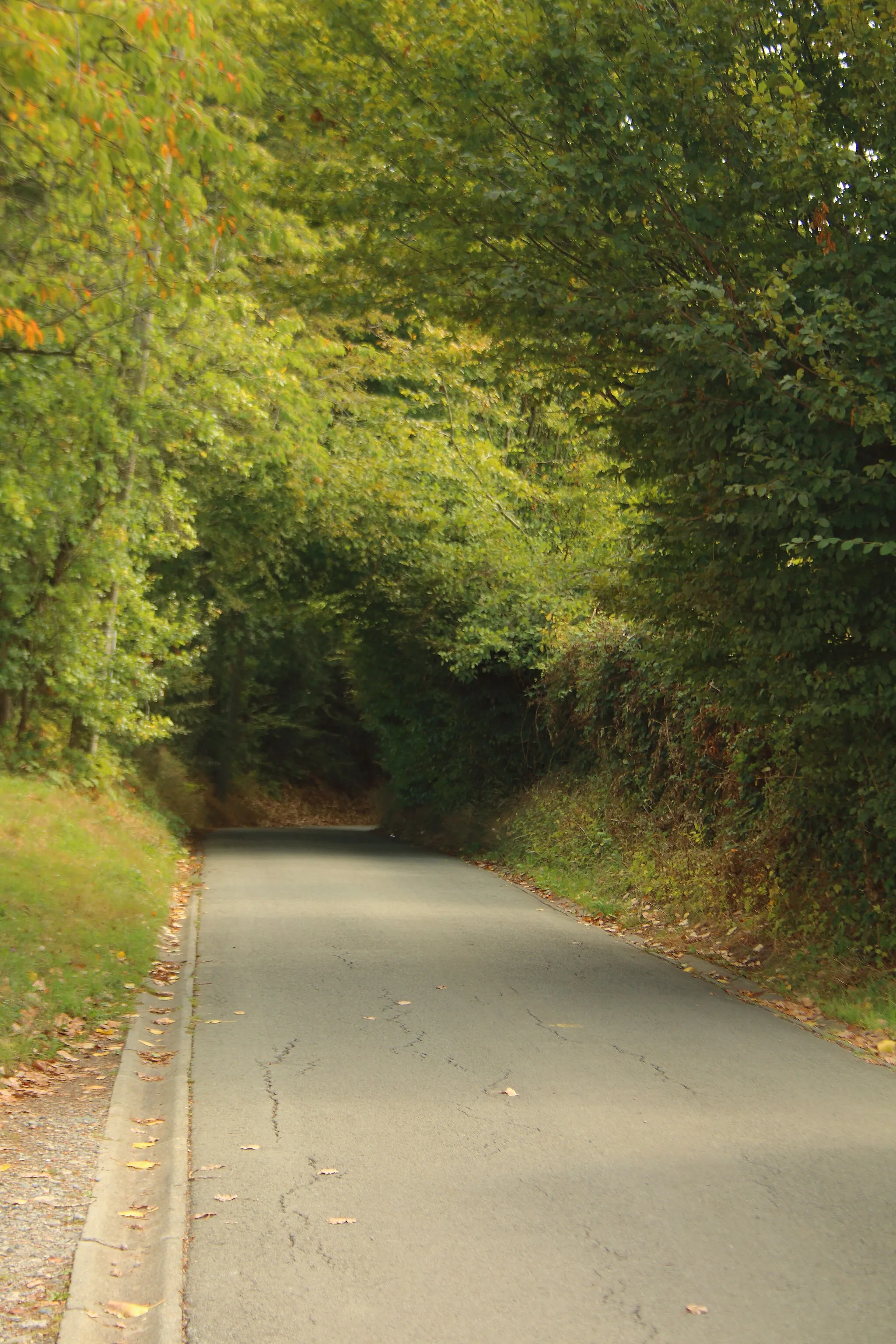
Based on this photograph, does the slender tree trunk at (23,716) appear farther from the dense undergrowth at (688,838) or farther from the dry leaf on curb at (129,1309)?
the dry leaf on curb at (129,1309)

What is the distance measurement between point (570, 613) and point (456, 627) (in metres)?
4.06

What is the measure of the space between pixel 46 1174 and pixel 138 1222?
692 mm

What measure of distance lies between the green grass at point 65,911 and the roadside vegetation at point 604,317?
2548 mm

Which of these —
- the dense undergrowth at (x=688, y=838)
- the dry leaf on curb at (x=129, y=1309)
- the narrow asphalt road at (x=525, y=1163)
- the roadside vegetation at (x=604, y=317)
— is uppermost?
the roadside vegetation at (x=604, y=317)

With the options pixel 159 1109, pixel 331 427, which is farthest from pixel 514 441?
pixel 159 1109

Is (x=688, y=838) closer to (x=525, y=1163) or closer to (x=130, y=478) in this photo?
(x=525, y=1163)

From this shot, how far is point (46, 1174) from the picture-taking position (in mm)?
5742

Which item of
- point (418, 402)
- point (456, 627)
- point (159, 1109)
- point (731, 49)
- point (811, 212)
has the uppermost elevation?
point (418, 402)

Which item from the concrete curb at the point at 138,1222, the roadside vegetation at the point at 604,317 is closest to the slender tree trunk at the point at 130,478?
the roadside vegetation at the point at 604,317

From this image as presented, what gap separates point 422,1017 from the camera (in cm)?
912

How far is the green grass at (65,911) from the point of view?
8508 millimetres

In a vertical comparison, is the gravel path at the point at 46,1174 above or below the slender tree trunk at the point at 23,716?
below

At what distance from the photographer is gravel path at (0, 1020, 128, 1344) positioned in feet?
14.7

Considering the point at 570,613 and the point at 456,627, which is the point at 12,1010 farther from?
the point at 456,627
